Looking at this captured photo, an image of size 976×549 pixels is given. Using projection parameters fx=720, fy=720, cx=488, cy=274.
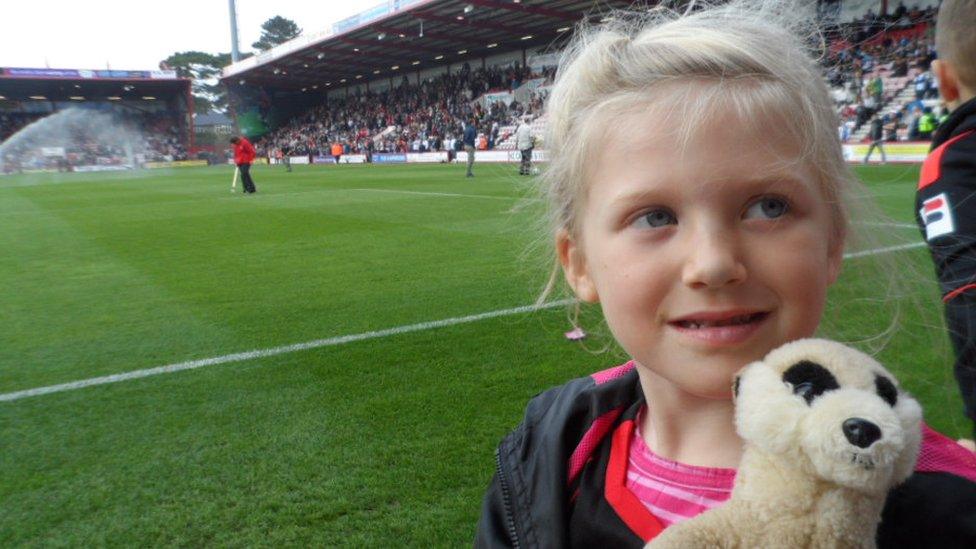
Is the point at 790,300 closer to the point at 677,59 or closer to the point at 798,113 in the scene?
the point at 798,113

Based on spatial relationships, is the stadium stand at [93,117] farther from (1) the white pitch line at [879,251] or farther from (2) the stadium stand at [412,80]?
(1) the white pitch line at [879,251]

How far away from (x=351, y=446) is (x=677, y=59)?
7.74ft

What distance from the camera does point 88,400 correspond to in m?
3.72

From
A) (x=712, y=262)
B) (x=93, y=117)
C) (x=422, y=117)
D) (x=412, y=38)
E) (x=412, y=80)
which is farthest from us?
(x=93, y=117)

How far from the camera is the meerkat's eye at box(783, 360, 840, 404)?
676mm

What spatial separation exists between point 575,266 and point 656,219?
0.40 meters

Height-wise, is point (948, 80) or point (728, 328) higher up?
point (948, 80)

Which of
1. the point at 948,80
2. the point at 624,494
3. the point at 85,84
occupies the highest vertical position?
the point at 85,84

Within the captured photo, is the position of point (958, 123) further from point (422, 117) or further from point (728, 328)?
point (422, 117)

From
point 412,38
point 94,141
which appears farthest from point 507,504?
point 94,141

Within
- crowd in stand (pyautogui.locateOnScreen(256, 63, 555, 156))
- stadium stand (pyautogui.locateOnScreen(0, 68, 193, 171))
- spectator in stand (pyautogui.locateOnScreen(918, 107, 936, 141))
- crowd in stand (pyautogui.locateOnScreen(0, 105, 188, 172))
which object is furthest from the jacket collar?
stadium stand (pyautogui.locateOnScreen(0, 68, 193, 171))

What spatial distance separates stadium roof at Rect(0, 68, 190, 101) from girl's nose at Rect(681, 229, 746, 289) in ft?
214

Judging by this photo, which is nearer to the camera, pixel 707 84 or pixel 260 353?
pixel 707 84

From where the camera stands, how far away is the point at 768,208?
975mm
